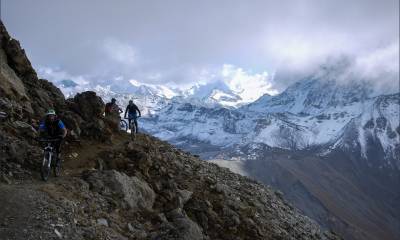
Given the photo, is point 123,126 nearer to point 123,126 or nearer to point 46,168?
point 123,126

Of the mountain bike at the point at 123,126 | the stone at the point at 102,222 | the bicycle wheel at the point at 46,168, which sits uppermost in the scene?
the mountain bike at the point at 123,126

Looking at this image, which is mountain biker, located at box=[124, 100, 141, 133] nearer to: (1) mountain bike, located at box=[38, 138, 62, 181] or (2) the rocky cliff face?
(2) the rocky cliff face

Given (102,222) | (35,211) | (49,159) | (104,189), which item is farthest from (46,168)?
(35,211)

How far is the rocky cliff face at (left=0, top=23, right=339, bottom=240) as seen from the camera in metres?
20.5

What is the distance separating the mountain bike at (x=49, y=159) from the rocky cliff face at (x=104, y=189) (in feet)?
1.85

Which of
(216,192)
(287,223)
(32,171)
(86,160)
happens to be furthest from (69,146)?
(287,223)

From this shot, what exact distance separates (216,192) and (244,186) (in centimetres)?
657

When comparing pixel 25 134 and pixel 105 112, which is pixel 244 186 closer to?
pixel 105 112

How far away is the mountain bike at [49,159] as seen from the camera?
24159 mm

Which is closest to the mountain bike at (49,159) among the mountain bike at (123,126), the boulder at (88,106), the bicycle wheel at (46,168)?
the bicycle wheel at (46,168)

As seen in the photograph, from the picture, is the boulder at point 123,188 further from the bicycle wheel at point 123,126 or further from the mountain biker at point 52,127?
the bicycle wheel at point 123,126

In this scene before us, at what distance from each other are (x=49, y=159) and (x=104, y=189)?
2.96 m

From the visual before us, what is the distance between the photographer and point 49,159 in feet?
80.4

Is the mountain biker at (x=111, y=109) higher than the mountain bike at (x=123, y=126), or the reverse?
the mountain biker at (x=111, y=109)
